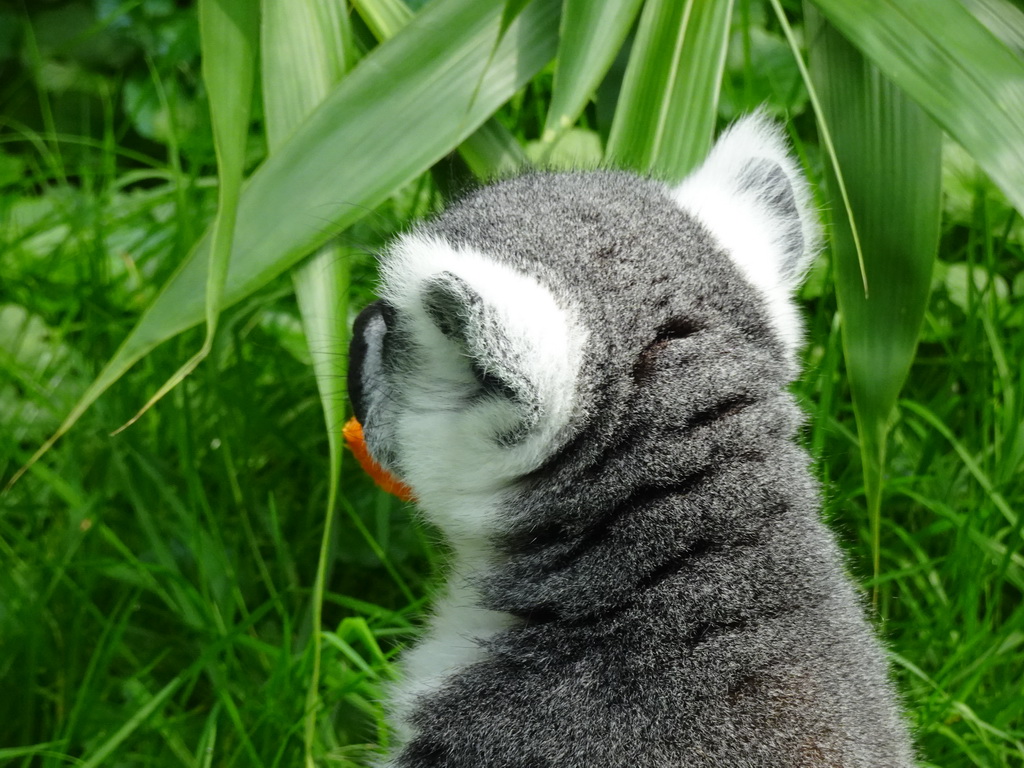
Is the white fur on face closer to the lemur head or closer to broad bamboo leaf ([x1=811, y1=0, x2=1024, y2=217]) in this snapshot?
the lemur head

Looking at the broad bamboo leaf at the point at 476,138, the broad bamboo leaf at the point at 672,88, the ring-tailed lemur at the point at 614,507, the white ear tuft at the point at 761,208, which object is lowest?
the ring-tailed lemur at the point at 614,507

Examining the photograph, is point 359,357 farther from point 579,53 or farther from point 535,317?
point 579,53

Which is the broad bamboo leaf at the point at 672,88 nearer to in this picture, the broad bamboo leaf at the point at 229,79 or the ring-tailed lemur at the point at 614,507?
the ring-tailed lemur at the point at 614,507

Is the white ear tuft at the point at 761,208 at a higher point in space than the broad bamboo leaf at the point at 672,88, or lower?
lower

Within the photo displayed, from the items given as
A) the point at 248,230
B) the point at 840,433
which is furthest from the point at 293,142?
the point at 840,433

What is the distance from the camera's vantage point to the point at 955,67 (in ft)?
5.90

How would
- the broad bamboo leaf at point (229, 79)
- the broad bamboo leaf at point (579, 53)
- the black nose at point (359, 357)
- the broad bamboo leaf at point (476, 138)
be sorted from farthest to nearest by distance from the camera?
the broad bamboo leaf at point (476, 138), the broad bamboo leaf at point (579, 53), the broad bamboo leaf at point (229, 79), the black nose at point (359, 357)

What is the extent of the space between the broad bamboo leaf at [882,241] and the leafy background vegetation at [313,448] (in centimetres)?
2

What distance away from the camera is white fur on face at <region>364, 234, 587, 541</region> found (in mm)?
1334

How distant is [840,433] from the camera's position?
110 inches

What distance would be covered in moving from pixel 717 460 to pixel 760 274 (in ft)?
1.36

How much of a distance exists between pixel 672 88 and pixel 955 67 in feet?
1.67

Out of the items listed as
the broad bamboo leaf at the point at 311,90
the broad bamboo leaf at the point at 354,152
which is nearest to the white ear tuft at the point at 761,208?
the broad bamboo leaf at the point at 354,152

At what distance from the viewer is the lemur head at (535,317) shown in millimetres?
1352
